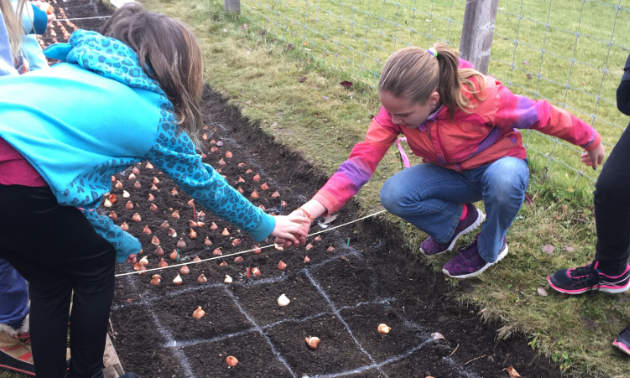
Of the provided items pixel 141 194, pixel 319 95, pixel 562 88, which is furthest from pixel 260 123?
pixel 562 88

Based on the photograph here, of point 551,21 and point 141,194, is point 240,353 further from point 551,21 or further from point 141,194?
point 551,21

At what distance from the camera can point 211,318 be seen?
9.33 feet

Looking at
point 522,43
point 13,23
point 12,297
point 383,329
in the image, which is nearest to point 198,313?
point 12,297

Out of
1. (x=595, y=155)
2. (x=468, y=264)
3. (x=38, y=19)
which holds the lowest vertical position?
(x=468, y=264)

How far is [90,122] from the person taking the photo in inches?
69.4

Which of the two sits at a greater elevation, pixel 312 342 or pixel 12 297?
pixel 12 297

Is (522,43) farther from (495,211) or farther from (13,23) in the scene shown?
(13,23)

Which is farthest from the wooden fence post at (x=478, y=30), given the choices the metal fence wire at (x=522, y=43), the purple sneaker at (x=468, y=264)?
the purple sneaker at (x=468, y=264)

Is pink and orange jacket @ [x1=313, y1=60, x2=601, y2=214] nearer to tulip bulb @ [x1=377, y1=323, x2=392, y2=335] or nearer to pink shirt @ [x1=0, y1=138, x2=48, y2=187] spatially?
tulip bulb @ [x1=377, y1=323, x2=392, y2=335]

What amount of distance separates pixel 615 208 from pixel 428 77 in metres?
1.05

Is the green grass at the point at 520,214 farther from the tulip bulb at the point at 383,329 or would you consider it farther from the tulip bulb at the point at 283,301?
the tulip bulb at the point at 283,301

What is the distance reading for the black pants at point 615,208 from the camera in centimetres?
230

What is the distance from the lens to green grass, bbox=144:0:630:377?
2.54 m

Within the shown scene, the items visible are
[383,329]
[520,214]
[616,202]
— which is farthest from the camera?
[520,214]
